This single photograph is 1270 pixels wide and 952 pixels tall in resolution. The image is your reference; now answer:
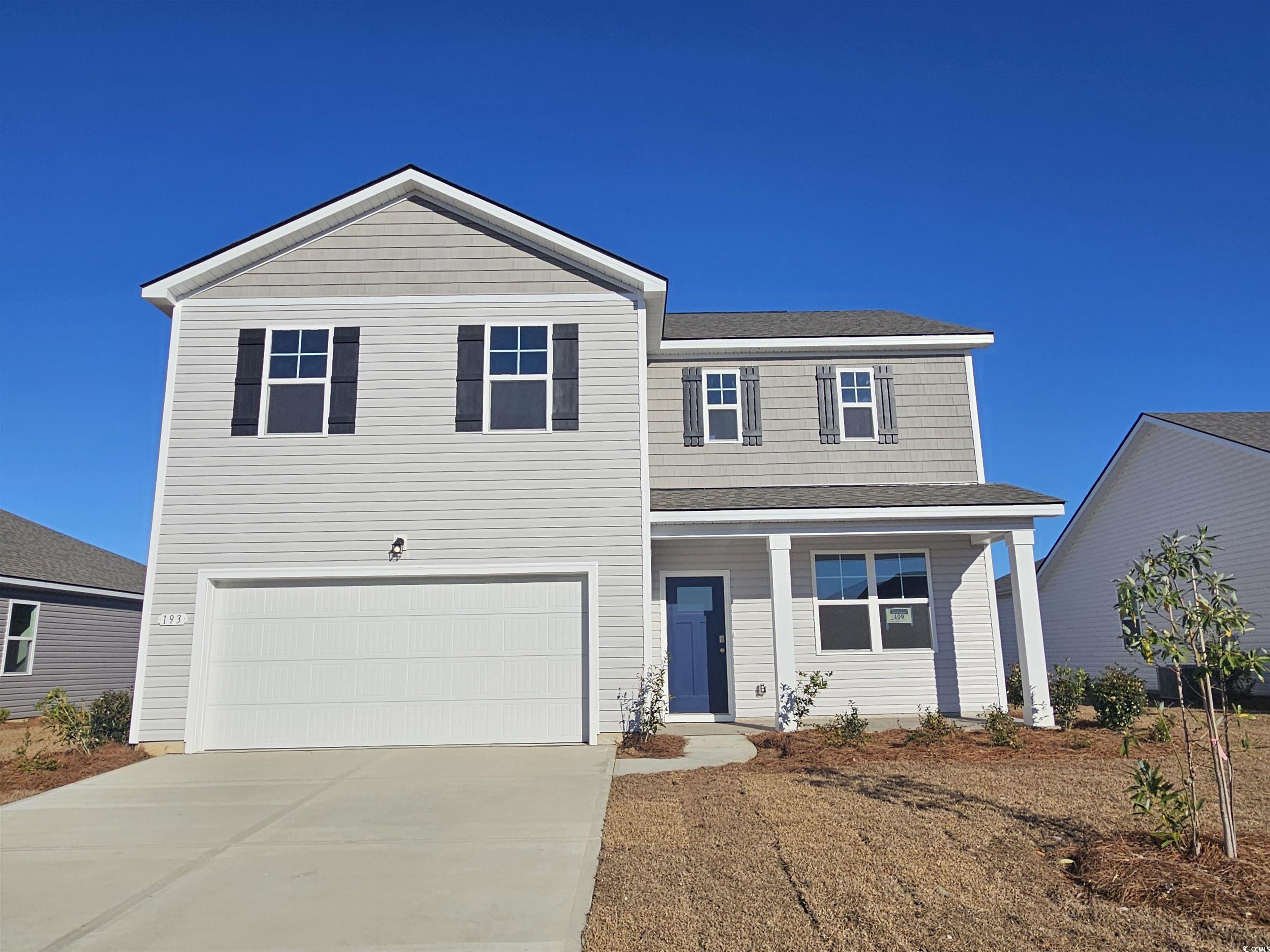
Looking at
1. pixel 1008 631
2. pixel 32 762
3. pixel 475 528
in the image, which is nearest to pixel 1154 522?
pixel 1008 631

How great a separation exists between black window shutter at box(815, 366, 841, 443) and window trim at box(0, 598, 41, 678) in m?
15.1

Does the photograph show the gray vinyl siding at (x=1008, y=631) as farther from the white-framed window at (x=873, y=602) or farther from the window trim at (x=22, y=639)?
the window trim at (x=22, y=639)

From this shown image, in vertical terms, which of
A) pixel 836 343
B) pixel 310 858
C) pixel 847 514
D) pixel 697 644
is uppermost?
pixel 836 343

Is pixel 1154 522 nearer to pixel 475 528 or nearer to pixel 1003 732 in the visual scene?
pixel 1003 732

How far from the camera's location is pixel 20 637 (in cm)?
1584

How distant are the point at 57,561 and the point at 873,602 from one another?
1706cm

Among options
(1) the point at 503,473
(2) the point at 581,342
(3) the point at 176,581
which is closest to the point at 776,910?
(1) the point at 503,473

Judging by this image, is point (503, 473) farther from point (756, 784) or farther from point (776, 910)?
point (776, 910)

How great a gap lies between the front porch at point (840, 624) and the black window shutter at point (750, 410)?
1.61 metres

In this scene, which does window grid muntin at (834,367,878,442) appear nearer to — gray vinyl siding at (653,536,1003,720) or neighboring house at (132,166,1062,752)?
neighboring house at (132,166,1062,752)

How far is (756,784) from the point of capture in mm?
7336

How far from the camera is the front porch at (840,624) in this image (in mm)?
11656

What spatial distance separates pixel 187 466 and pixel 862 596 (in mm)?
9230

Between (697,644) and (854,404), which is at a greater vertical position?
(854,404)
